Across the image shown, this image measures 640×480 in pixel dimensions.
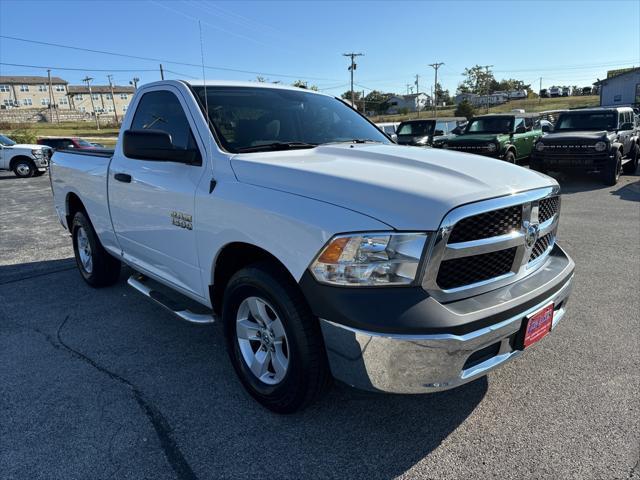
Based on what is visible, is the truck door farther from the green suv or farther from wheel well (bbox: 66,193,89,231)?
the green suv

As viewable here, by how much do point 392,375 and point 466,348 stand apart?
36cm

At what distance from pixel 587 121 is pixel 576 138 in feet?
5.72

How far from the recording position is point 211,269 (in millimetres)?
3008

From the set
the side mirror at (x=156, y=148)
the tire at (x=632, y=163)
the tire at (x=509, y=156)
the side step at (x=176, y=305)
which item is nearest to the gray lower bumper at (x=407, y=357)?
the side step at (x=176, y=305)

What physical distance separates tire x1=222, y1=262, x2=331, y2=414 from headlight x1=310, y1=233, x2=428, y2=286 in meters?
0.35

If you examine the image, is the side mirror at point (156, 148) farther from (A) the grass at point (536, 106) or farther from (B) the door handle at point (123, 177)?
(A) the grass at point (536, 106)

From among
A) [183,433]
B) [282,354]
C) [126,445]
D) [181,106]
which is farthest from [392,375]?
[181,106]

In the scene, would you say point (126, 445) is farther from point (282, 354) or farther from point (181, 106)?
point (181, 106)

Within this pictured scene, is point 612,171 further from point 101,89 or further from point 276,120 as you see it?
point 101,89

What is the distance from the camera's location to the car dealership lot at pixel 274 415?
7.95ft

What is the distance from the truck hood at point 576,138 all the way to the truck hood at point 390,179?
10.7 metres

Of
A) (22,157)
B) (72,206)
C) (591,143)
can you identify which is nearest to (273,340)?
(72,206)

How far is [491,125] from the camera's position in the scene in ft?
50.2

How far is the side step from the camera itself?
318 centimetres
